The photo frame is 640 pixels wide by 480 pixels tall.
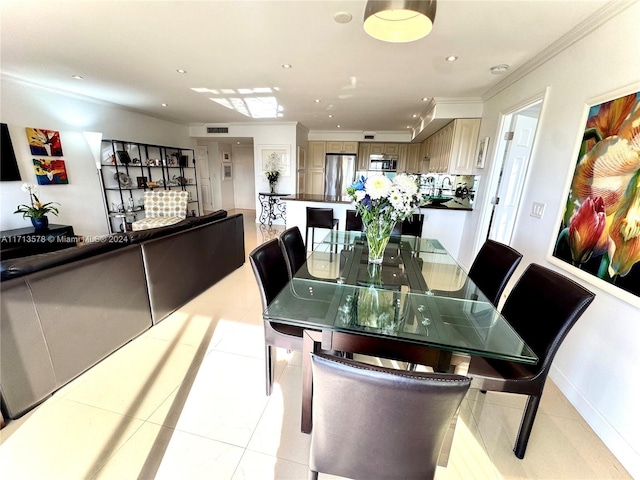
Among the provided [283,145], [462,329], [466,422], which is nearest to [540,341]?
[462,329]

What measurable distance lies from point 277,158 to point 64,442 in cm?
575

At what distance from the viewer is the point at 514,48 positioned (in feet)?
7.18

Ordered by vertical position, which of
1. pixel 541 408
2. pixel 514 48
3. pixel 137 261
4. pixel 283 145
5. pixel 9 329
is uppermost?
pixel 514 48

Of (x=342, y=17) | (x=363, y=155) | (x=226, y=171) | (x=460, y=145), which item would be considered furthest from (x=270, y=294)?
(x=226, y=171)

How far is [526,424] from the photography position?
1243mm

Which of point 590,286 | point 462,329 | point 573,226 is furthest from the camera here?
point 573,226

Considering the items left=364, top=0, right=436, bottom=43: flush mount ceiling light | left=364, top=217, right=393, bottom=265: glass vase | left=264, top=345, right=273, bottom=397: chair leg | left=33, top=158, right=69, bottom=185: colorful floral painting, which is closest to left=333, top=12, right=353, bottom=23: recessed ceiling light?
left=364, top=0, right=436, bottom=43: flush mount ceiling light

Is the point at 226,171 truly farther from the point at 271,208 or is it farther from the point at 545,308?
the point at 545,308

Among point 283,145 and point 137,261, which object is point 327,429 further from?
point 283,145

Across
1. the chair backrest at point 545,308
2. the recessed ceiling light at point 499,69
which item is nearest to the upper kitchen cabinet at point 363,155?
the recessed ceiling light at point 499,69

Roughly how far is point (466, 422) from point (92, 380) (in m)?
2.36

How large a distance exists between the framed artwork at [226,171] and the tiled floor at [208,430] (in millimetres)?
6830

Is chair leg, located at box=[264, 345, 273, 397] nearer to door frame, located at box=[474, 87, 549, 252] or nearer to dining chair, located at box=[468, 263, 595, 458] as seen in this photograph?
dining chair, located at box=[468, 263, 595, 458]

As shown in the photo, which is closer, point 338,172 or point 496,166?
point 496,166
